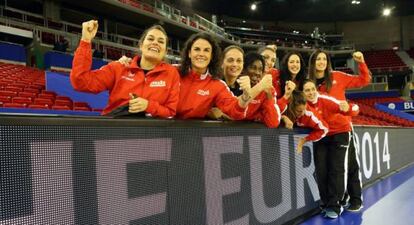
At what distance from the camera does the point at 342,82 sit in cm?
341

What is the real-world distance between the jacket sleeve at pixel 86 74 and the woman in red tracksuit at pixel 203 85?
46cm

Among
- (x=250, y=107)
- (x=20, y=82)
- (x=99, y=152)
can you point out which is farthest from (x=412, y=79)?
(x=99, y=152)

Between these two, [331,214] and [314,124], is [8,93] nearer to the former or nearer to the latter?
[314,124]

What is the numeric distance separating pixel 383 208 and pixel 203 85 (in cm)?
214

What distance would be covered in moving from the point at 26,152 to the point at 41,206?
0.57 feet

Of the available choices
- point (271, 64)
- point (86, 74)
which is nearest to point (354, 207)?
point (271, 64)

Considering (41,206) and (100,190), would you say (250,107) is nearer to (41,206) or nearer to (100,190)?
(100,190)

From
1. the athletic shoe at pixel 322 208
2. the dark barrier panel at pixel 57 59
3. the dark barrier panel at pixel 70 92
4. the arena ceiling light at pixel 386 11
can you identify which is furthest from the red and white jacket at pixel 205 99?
the arena ceiling light at pixel 386 11

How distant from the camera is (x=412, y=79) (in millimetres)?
23469

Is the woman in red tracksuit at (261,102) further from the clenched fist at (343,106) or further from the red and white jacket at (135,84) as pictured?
the red and white jacket at (135,84)

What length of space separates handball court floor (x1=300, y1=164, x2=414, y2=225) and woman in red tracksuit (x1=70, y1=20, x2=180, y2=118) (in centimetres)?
163

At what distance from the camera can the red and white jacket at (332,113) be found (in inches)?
128

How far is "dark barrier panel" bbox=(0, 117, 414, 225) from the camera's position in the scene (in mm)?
1203

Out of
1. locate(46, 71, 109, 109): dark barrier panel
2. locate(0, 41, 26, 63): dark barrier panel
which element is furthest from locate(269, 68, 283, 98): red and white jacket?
locate(0, 41, 26, 63): dark barrier panel
